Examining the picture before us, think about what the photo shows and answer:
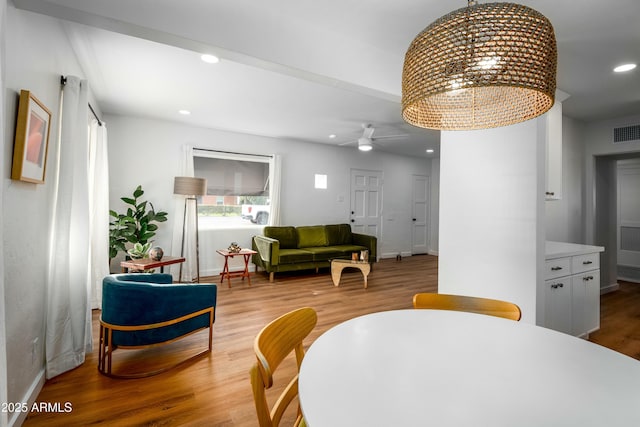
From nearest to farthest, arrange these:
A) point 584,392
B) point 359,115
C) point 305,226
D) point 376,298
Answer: point 584,392, point 376,298, point 359,115, point 305,226

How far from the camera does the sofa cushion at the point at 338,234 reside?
20.4 feet

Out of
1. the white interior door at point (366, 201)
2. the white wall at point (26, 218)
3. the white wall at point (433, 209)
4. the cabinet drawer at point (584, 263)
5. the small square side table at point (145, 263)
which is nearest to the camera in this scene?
the white wall at point (26, 218)

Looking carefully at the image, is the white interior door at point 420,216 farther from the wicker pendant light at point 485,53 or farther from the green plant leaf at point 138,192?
the wicker pendant light at point 485,53

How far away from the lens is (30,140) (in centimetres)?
173

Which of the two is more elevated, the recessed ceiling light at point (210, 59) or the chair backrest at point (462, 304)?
the recessed ceiling light at point (210, 59)

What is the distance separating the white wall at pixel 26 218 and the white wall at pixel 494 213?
287 centimetres

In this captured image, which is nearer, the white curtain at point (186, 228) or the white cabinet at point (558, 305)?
the white cabinet at point (558, 305)

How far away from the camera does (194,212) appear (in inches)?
198

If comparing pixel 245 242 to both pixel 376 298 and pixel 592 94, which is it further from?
pixel 592 94

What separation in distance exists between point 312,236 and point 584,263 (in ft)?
13.6

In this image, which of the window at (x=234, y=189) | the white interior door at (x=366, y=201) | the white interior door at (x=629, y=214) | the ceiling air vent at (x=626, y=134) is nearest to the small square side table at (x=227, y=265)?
the window at (x=234, y=189)

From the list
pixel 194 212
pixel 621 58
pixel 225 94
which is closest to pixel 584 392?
pixel 621 58


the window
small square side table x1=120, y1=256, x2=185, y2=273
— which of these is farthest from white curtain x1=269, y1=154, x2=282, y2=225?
small square side table x1=120, y1=256, x2=185, y2=273

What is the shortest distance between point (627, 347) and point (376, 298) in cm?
246
